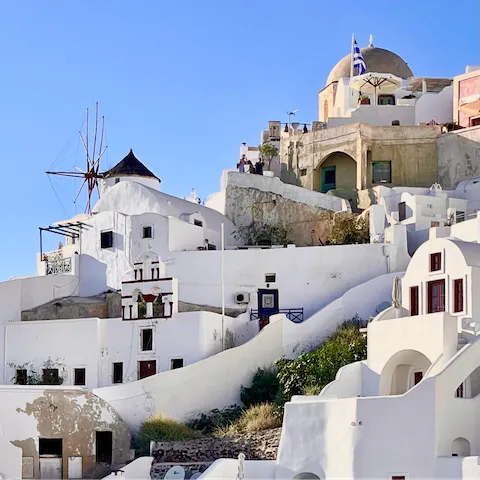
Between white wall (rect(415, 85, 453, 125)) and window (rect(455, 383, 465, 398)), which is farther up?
white wall (rect(415, 85, 453, 125))

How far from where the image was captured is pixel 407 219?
45.8 meters

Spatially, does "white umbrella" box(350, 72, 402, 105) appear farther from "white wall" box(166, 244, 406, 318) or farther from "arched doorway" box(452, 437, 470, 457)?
"arched doorway" box(452, 437, 470, 457)

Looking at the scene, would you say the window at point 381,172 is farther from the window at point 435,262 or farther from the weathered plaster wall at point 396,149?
the window at point 435,262

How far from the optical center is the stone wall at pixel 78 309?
45219 mm

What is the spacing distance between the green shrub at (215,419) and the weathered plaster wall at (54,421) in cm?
229

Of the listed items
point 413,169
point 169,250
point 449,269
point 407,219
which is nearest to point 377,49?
point 413,169

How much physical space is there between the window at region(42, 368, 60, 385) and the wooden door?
307cm

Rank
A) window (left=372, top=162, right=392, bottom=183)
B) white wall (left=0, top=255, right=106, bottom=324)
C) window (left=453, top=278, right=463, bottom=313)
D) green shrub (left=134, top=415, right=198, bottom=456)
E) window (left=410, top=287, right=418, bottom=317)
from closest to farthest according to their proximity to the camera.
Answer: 1. window (left=453, top=278, right=463, bottom=313)
2. window (left=410, top=287, right=418, bottom=317)
3. green shrub (left=134, top=415, right=198, bottom=456)
4. white wall (left=0, top=255, right=106, bottom=324)
5. window (left=372, top=162, right=392, bottom=183)

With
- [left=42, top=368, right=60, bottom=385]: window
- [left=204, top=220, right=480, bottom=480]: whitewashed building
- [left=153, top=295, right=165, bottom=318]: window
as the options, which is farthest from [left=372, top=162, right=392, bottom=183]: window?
[left=42, top=368, right=60, bottom=385]: window

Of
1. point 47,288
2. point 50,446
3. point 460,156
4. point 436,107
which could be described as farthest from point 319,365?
point 436,107

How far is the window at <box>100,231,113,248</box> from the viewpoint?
46.8 meters

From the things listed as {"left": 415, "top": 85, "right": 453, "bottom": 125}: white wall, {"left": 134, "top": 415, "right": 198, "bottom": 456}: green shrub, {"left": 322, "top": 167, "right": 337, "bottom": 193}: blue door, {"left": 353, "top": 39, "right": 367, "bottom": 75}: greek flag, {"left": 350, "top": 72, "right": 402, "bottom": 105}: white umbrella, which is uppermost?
{"left": 353, "top": 39, "right": 367, "bottom": 75}: greek flag

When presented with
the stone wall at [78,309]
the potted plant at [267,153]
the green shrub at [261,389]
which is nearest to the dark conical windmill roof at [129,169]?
the potted plant at [267,153]

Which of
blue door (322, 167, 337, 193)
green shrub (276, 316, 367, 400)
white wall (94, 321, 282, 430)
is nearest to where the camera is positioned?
green shrub (276, 316, 367, 400)
